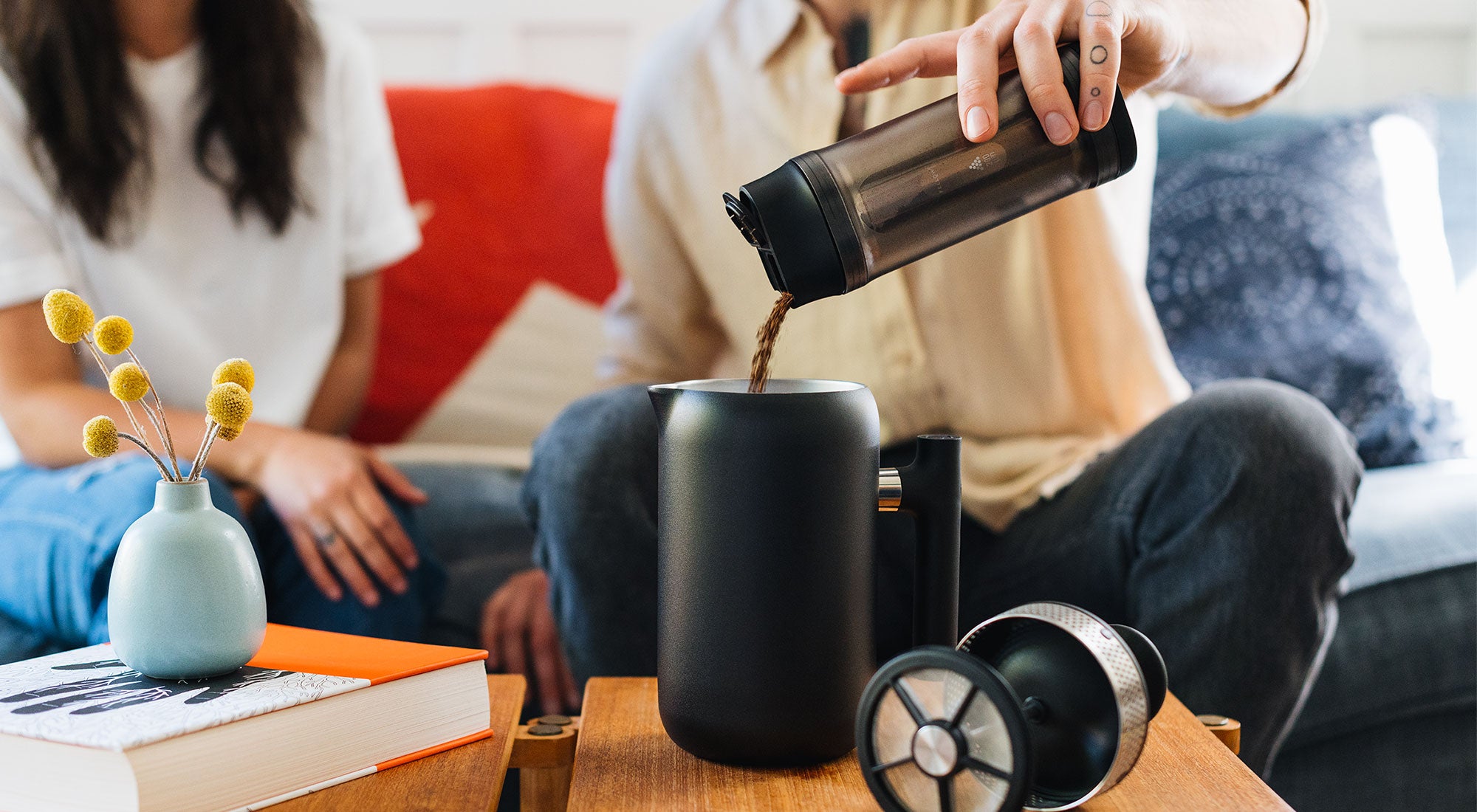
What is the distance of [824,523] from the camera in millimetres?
547

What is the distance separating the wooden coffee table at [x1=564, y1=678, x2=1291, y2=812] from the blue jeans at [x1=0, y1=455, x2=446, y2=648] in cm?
40

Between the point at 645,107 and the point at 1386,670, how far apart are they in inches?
39.2

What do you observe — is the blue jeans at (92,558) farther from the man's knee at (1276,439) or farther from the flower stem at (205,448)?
the man's knee at (1276,439)

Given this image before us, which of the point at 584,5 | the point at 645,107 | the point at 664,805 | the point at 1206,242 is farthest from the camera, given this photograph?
the point at 584,5

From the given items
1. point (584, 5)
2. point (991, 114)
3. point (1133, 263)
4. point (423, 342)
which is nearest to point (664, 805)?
point (991, 114)

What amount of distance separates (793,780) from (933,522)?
0.52 ft

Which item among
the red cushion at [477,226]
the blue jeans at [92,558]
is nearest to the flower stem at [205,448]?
the blue jeans at [92,558]

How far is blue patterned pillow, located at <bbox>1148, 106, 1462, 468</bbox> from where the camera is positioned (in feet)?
4.61

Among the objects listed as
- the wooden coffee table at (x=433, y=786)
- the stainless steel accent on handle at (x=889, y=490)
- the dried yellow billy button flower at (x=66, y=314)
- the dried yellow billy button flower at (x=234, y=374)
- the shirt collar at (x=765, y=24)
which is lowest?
the wooden coffee table at (x=433, y=786)

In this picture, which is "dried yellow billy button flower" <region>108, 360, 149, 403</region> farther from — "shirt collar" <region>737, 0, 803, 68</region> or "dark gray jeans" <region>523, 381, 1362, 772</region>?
"shirt collar" <region>737, 0, 803, 68</region>

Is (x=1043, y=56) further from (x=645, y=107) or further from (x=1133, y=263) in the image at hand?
(x=645, y=107)

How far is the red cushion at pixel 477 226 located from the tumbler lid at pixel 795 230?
107 cm

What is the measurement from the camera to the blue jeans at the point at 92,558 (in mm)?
878

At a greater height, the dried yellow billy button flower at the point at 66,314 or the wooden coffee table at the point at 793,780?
the dried yellow billy button flower at the point at 66,314
